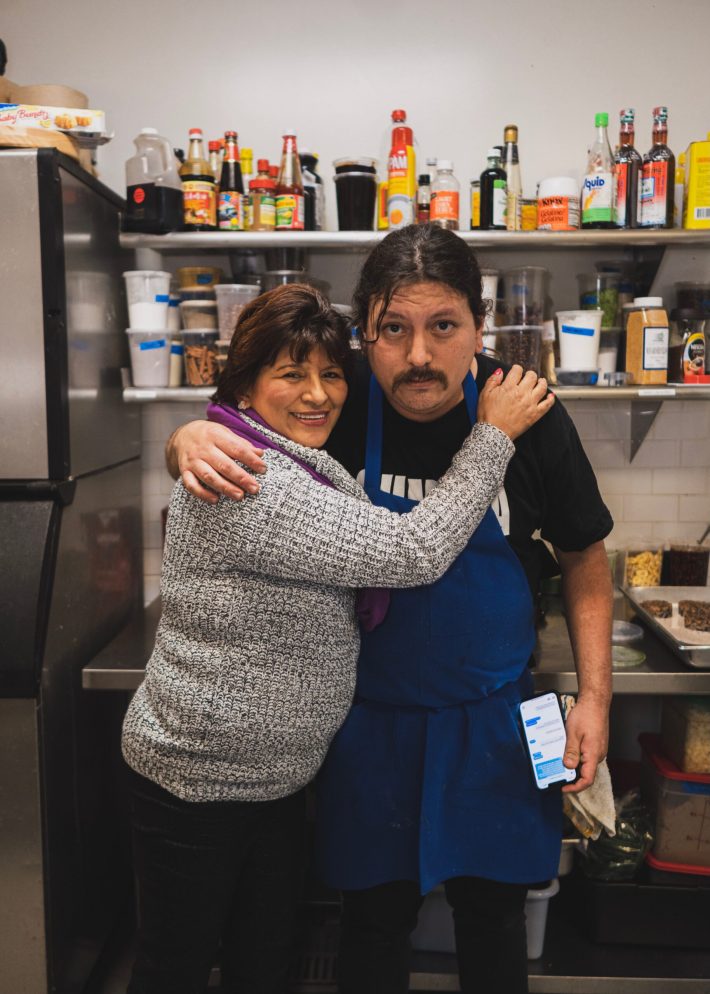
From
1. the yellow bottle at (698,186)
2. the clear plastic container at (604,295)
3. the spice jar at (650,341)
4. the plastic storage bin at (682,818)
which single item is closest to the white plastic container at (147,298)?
the clear plastic container at (604,295)

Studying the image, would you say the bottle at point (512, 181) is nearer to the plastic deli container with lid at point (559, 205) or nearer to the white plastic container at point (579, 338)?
the plastic deli container with lid at point (559, 205)

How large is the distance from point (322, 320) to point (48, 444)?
0.88m

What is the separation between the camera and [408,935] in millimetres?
1680

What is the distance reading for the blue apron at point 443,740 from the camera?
63.2 inches

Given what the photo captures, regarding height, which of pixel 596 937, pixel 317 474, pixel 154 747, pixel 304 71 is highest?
pixel 304 71

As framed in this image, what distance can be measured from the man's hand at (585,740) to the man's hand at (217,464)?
80cm

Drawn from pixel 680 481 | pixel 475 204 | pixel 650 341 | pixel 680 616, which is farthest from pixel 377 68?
pixel 680 616

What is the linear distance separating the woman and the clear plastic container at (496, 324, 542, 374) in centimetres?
91

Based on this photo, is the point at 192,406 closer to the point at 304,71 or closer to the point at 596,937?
the point at 304,71

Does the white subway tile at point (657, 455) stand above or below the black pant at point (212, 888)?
above

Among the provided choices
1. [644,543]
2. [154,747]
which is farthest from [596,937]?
[154,747]

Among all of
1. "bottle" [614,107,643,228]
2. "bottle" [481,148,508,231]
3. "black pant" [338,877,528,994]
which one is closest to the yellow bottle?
"bottle" [614,107,643,228]

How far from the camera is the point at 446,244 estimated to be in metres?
1.52

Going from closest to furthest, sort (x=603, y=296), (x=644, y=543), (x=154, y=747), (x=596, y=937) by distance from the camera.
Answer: (x=154, y=747) → (x=596, y=937) → (x=603, y=296) → (x=644, y=543)
